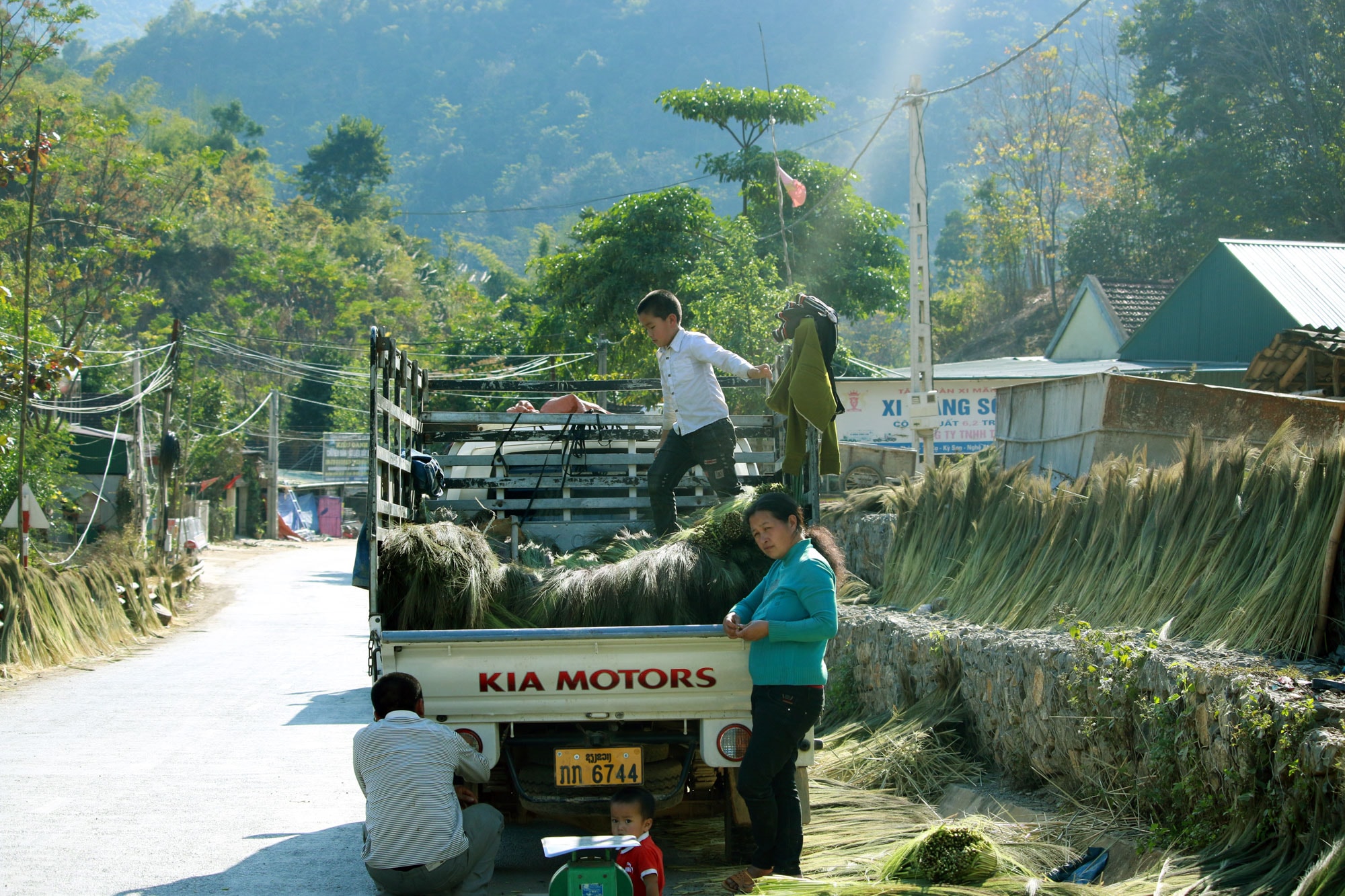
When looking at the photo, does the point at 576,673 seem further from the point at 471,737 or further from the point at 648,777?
the point at 648,777

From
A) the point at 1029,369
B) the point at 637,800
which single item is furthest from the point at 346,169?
the point at 637,800

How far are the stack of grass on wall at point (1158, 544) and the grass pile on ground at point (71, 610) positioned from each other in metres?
9.79

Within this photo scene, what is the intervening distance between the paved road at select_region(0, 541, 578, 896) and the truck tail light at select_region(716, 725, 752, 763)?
1.05 m

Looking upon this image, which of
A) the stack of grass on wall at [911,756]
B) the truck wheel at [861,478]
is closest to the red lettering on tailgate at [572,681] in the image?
the stack of grass on wall at [911,756]

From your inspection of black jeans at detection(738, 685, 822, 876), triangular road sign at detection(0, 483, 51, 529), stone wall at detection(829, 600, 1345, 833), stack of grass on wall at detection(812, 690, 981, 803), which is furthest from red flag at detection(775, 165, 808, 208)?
black jeans at detection(738, 685, 822, 876)

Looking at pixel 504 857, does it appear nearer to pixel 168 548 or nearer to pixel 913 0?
pixel 168 548

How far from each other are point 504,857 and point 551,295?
22.9 meters

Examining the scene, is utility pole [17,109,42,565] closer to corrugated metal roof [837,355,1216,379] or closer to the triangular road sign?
the triangular road sign

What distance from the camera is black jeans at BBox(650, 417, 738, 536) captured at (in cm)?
633

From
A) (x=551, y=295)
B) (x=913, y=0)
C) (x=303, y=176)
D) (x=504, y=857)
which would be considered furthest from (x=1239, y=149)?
(x=913, y=0)

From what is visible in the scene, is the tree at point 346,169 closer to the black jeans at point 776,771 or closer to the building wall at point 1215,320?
the building wall at point 1215,320

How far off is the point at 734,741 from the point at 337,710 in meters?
6.32

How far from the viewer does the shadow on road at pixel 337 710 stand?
966 cm

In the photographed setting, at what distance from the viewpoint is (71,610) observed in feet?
46.8
